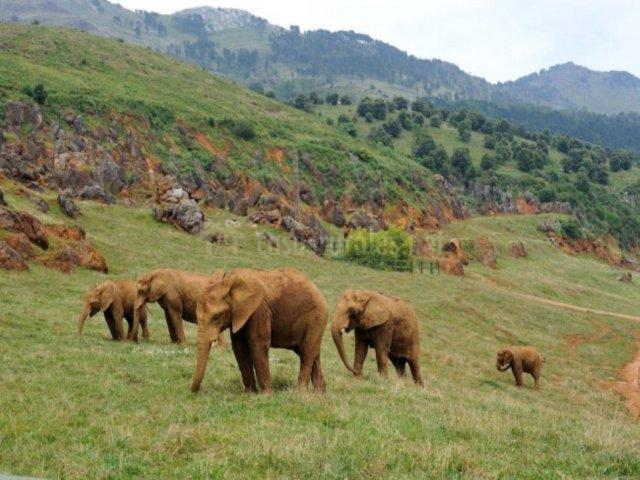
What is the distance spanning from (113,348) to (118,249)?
25.1m

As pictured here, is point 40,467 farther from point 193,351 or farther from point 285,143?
point 285,143

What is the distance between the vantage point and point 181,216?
2195 inches

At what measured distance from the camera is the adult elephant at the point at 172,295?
20656mm

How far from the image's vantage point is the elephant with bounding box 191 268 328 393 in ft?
39.5

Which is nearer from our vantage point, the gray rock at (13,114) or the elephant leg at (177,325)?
the elephant leg at (177,325)

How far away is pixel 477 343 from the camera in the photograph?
1496 inches

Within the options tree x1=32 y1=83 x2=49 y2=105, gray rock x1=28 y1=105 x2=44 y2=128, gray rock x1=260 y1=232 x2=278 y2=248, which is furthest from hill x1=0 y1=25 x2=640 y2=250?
gray rock x1=260 y1=232 x2=278 y2=248

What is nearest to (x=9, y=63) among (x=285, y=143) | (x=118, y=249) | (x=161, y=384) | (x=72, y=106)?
(x=72, y=106)

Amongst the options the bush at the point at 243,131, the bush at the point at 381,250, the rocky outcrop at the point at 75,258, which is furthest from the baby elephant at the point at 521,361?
the bush at the point at 243,131

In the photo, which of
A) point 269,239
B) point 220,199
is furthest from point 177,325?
point 220,199

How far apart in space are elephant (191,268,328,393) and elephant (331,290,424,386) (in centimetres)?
387

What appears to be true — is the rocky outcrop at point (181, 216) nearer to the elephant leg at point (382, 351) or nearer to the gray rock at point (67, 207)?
the gray rock at point (67, 207)

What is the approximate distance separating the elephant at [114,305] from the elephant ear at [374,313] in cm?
770

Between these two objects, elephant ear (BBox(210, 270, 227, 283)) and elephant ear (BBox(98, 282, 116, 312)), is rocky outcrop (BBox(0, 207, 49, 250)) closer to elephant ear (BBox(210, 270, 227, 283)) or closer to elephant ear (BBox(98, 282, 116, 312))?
elephant ear (BBox(98, 282, 116, 312))
